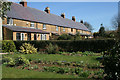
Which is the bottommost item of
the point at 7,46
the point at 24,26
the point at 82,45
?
the point at 7,46

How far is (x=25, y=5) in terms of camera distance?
3600 centimetres

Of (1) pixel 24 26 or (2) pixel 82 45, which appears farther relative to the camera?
(1) pixel 24 26

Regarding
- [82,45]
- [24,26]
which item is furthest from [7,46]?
[24,26]

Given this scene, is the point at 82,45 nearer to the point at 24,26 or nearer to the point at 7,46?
the point at 7,46

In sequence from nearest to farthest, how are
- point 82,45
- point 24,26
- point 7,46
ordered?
point 82,45 < point 7,46 < point 24,26

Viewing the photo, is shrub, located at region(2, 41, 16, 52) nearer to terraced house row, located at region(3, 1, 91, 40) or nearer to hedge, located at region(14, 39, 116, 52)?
hedge, located at region(14, 39, 116, 52)

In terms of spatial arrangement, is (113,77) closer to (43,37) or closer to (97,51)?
(97,51)

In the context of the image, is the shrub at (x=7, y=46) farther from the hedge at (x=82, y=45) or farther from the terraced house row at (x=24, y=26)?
the terraced house row at (x=24, y=26)

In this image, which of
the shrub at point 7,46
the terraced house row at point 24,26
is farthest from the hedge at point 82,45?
the terraced house row at point 24,26

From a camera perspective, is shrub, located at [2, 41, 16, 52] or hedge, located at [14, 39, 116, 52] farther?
shrub, located at [2, 41, 16, 52]

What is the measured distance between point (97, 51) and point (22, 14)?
21580mm

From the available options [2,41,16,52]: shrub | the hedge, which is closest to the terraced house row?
[2,41,16,52]: shrub

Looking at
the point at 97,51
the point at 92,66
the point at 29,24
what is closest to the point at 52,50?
the point at 97,51

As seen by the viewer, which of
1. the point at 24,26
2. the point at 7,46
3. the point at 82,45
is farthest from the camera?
the point at 24,26
